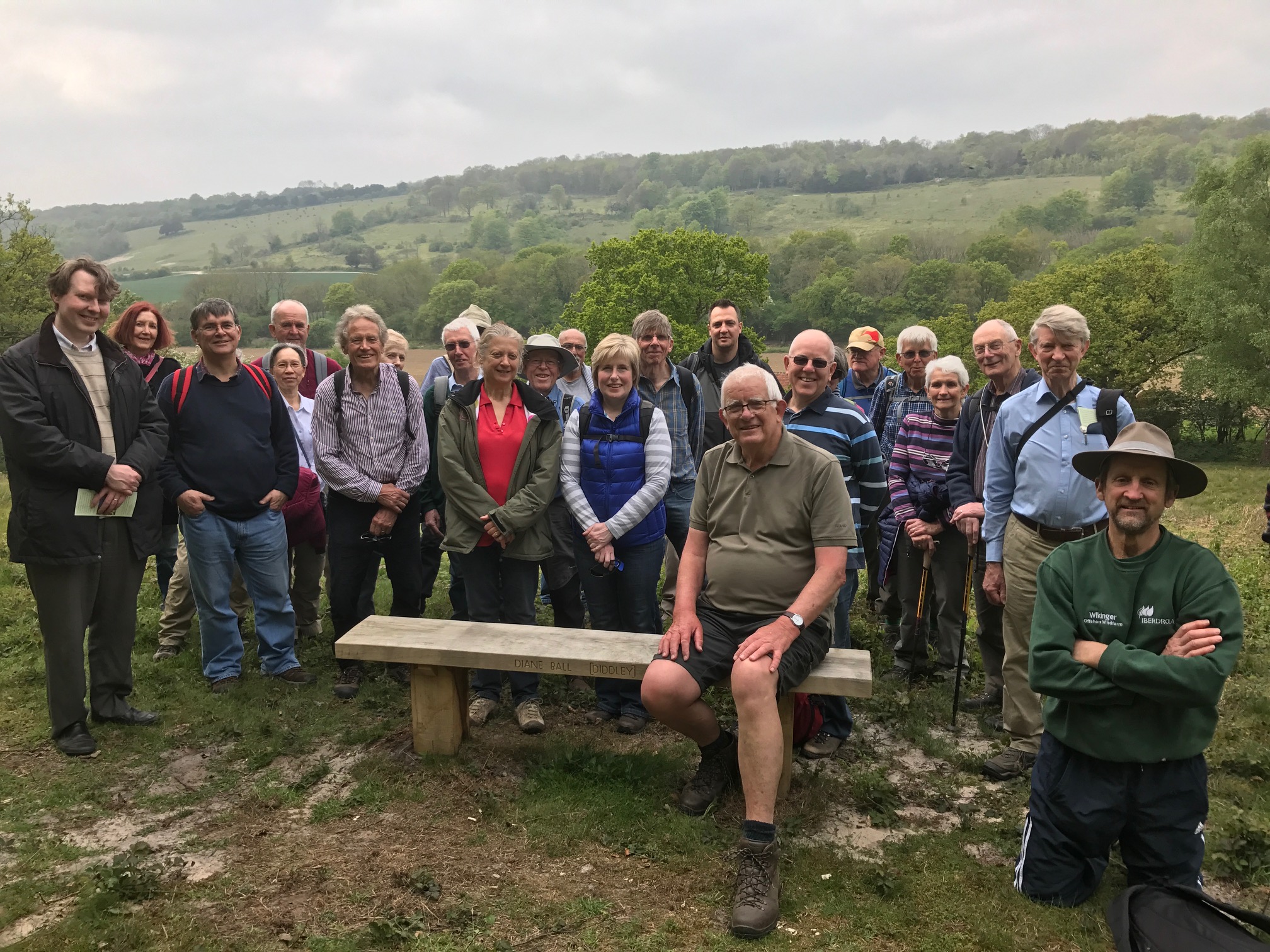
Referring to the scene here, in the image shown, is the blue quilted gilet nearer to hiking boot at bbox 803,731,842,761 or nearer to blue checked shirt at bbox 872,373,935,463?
hiking boot at bbox 803,731,842,761

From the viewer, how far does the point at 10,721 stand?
532cm

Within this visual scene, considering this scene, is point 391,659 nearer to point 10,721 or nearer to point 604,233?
point 10,721

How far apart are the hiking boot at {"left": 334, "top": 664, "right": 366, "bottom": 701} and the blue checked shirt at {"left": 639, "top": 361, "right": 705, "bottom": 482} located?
252cm

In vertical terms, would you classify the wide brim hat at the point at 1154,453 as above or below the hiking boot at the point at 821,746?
above

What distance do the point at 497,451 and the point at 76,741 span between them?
9.39 ft

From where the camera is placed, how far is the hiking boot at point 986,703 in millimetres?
5691

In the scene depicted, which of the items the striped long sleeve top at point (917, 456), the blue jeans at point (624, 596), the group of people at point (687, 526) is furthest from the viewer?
the striped long sleeve top at point (917, 456)

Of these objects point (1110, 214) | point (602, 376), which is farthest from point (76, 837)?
point (1110, 214)

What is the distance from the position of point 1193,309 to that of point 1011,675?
1735 inches

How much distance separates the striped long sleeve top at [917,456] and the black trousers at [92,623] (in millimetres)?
4917

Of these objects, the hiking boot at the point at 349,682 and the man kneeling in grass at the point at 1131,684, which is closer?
the man kneeling in grass at the point at 1131,684

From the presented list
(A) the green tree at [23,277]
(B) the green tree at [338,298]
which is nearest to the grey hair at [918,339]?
(A) the green tree at [23,277]

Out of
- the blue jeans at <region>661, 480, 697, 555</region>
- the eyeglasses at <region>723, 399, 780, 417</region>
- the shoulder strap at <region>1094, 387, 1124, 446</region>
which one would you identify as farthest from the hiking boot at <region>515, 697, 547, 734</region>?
the shoulder strap at <region>1094, 387, 1124, 446</region>

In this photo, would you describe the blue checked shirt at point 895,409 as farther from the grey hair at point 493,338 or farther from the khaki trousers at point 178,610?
the khaki trousers at point 178,610
